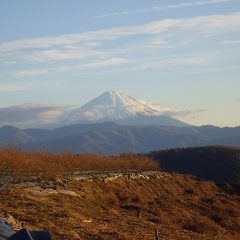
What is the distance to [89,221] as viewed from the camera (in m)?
22.7

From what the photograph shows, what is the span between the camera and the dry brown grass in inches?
1471

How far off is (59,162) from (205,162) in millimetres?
107192

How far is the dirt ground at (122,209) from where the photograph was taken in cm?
2042

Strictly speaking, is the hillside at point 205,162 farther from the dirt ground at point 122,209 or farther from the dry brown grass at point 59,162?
the dirt ground at point 122,209

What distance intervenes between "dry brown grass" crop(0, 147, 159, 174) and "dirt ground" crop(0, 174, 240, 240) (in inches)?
196

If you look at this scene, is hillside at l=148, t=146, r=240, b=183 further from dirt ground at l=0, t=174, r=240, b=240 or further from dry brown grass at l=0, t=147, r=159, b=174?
dirt ground at l=0, t=174, r=240, b=240

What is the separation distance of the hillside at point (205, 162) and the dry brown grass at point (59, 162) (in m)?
72.4

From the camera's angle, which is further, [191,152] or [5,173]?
[191,152]

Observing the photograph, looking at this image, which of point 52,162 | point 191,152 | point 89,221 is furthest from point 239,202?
point 191,152

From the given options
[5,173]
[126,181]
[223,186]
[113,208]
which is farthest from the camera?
[223,186]

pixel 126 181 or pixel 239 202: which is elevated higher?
pixel 126 181

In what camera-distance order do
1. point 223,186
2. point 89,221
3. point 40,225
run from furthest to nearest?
1. point 223,186
2. point 89,221
3. point 40,225

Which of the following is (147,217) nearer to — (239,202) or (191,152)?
(239,202)

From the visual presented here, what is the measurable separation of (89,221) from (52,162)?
2118cm
